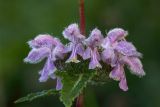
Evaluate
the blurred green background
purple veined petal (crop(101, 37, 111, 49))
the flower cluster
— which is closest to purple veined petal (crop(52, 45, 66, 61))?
the flower cluster

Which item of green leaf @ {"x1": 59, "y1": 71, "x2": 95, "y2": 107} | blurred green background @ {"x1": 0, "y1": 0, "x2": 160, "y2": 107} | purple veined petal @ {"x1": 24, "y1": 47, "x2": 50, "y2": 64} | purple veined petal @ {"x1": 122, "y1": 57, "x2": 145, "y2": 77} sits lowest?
green leaf @ {"x1": 59, "y1": 71, "x2": 95, "y2": 107}

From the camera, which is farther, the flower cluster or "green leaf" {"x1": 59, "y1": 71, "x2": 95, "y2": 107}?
the flower cluster

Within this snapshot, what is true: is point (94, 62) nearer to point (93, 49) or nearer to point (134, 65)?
point (93, 49)

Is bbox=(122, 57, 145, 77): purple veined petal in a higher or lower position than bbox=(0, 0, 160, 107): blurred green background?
lower

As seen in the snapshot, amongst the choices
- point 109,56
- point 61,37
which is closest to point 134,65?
point 109,56

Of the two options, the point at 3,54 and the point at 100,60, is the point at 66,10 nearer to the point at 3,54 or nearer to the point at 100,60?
the point at 3,54

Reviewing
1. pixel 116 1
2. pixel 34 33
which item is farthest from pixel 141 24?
pixel 34 33

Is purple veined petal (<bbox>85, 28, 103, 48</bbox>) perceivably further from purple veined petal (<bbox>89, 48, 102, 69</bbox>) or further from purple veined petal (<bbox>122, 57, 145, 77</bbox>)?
purple veined petal (<bbox>122, 57, 145, 77</bbox>)
